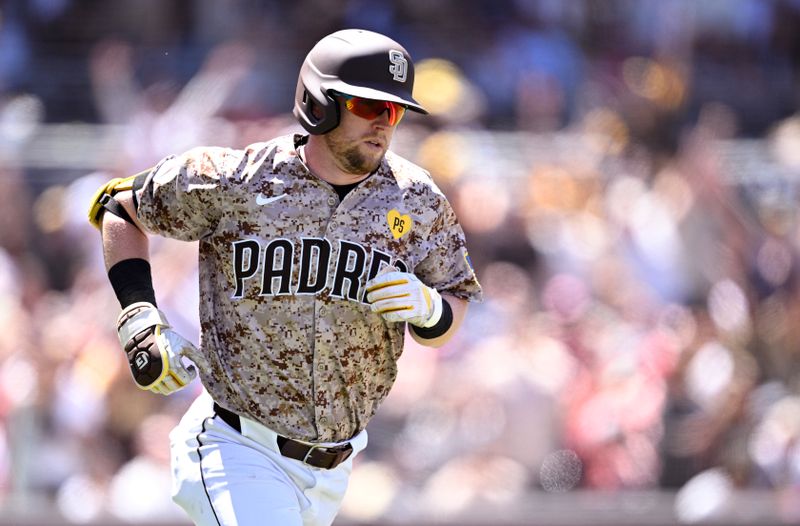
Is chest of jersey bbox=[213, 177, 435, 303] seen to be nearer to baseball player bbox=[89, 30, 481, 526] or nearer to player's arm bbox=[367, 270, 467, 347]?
baseball player bbox=[89, 30, 481, 526]

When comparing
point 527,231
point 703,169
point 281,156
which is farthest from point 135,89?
point 281,156

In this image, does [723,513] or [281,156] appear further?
[723,513]

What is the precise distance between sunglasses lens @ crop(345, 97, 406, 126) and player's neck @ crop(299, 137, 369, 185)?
7.8 inches

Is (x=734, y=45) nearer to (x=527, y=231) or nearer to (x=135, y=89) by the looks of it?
(x=527, y=231)

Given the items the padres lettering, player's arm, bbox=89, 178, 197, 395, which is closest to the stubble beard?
the padres lettering

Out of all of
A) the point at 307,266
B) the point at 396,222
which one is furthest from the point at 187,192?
the point at 396,222

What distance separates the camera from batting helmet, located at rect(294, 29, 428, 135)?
431cm

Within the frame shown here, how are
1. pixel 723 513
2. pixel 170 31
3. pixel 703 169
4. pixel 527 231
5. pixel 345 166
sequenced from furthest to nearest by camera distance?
1. pixel 170 31
2. pixel 703 169
3. pixel 527 231
4. pixel 723 513
5. pixel 345 166

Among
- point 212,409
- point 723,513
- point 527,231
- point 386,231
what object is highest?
point 386,231

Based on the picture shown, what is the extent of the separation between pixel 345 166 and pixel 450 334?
67 cm

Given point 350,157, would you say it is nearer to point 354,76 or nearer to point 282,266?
point 354,76

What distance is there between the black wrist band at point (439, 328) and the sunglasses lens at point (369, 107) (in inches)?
26.0

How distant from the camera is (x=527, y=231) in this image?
32.2ft

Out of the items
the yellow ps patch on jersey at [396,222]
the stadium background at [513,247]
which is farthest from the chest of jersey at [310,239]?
the stadium background at [513,247]
